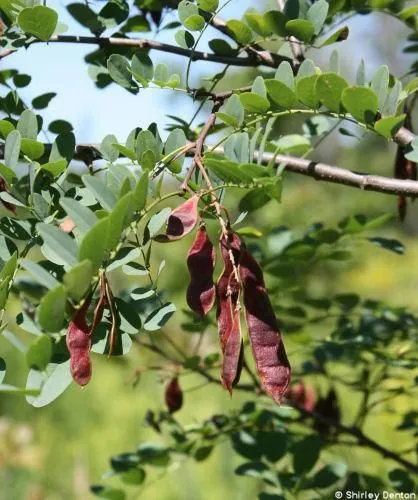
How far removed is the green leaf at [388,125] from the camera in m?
0.63

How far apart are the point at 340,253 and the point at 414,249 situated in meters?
6.55

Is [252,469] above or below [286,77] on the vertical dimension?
below

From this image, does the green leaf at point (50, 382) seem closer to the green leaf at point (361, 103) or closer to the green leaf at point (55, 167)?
the green leaf at point (55, 167)

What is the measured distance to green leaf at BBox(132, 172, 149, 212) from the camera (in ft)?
1.69

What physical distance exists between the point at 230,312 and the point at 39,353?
142 mm

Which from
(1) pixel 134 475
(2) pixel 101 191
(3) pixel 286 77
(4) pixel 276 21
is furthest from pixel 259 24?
(1) pixel 134 475

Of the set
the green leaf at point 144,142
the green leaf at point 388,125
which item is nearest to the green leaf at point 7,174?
the green leaf at point 144,142

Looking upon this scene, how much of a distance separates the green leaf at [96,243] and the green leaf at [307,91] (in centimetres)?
26

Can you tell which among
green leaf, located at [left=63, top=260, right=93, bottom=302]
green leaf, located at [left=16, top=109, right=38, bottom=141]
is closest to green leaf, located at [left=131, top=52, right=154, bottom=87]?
green leaf, located at [left=16, top=109, right=38, bottom=141]

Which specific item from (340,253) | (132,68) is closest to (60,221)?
(132,68)

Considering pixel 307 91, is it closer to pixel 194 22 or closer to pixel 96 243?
pixel 194 22

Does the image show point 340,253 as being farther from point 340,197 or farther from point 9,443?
point 340,197

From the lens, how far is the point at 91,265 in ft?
1.59

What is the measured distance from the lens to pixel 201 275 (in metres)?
0.56
